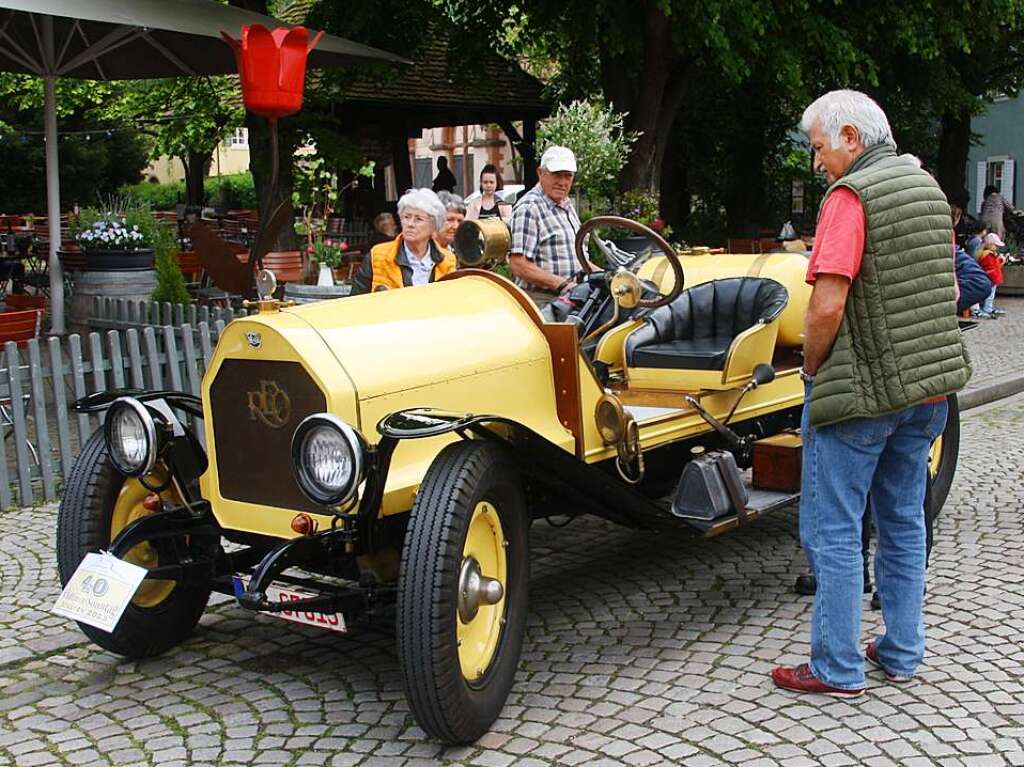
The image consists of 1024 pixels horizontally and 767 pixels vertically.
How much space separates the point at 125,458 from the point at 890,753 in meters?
2.61

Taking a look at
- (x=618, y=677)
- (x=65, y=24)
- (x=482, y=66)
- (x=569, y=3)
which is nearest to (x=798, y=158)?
(x=482, y=66)

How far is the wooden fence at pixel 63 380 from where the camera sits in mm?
6605

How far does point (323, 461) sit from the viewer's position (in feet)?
12.0

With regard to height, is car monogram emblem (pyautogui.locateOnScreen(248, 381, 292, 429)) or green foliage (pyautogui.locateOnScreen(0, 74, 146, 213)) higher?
green foliage (pyautogui.locateOnScreen(0, 74, 146, 213))

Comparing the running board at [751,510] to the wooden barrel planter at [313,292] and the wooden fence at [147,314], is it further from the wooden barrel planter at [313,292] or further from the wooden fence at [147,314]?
the wooden fence at [147,314]

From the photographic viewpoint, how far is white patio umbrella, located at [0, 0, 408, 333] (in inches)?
384

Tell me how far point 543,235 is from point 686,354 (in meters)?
1.12

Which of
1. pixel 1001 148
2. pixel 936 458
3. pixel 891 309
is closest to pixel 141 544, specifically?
pixel 891 309

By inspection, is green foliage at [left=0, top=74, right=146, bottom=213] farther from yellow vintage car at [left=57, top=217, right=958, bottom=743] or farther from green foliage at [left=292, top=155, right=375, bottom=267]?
yellow vintage car at [left=57, top=217, right=958, bottom=743]

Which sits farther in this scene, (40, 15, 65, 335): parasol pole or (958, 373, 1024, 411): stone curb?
(40, 15, 65, 335): parasol pole

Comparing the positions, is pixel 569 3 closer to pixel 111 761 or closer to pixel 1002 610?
pixel 1002 610

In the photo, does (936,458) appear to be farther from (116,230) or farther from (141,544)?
(116,230)

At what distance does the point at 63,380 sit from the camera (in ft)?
22.4

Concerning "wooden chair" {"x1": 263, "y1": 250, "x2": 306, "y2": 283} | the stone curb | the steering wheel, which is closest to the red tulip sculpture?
"wooden chair" {"x1": 263, "y1": 250, "x2": 306, "y2": 283}
